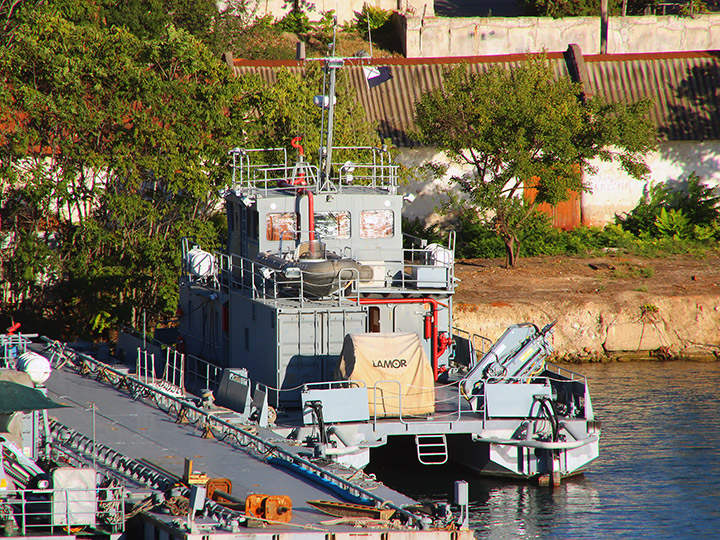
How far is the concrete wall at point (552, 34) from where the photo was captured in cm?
5941

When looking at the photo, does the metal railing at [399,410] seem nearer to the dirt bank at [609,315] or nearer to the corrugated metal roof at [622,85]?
the dirt bank at [609,315]

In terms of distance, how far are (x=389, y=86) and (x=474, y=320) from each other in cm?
1579

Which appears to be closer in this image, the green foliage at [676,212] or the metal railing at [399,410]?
the metal railing at [399,410]

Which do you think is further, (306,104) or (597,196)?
(597,196)

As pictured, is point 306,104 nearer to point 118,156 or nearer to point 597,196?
point 118,156

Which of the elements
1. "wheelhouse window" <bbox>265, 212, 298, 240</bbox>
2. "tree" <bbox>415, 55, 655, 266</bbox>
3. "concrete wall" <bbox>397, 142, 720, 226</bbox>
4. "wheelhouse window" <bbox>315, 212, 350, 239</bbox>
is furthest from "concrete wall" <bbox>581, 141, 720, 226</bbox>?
"wheelhouse window" <bbox>265, 212, 298, 240</bbox>

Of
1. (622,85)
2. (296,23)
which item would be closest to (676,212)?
(622,85)

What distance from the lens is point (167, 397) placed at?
27266mm

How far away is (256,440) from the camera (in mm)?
23656

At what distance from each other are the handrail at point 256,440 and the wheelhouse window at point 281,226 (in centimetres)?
494

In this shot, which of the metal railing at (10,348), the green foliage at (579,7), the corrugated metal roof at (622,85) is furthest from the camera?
the green foliage at (579,7)

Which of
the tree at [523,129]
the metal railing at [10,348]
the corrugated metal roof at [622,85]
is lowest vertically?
the metal railing at [10,348]

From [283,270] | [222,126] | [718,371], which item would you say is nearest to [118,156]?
[222,126]

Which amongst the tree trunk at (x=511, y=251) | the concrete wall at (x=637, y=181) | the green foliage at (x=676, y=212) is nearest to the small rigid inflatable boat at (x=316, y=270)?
the tree trunk at (x=511, y=251)
